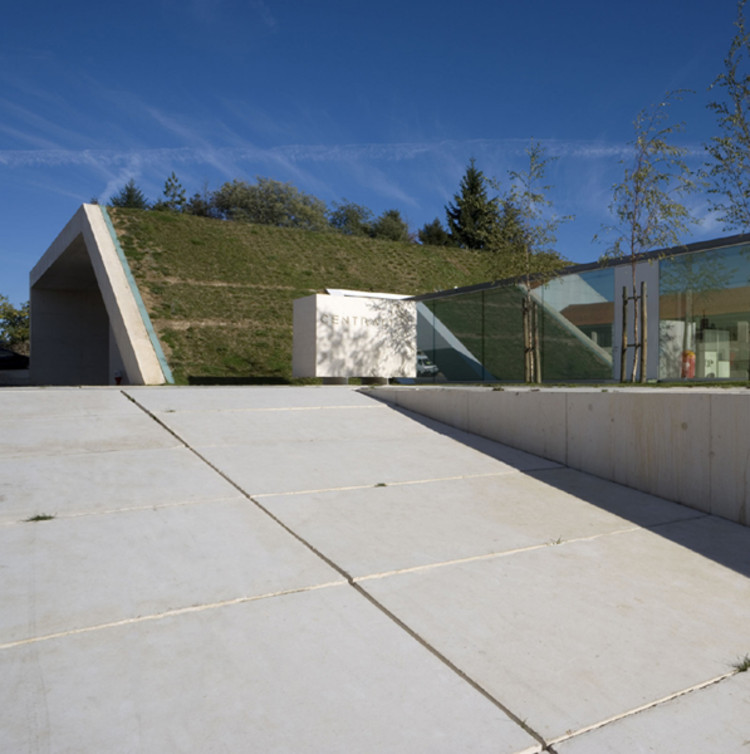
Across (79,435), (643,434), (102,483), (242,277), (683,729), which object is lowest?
(683,729)

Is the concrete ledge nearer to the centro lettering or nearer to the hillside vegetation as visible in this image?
the hillside vegetation

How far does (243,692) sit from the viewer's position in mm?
2439

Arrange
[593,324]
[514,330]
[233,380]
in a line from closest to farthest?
[593,324], [514,330], [233,380]

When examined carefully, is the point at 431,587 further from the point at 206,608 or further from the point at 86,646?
the point at 86,646

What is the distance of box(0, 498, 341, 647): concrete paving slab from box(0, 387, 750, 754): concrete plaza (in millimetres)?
14

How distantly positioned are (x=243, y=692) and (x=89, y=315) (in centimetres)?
3315

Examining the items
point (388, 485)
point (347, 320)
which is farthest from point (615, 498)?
point (347, 320)

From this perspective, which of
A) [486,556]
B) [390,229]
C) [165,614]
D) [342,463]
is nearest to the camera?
[165,614]

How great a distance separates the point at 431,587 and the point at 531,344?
12.4 metres

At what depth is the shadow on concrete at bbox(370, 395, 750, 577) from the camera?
4.45 m

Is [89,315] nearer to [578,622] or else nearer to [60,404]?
[60,404]

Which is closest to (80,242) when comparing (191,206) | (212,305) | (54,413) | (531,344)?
(212,305)

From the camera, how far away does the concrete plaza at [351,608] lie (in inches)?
91.0

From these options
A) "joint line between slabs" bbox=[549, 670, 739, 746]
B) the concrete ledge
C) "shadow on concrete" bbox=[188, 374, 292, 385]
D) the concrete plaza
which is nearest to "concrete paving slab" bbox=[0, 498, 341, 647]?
the concrete plaza
